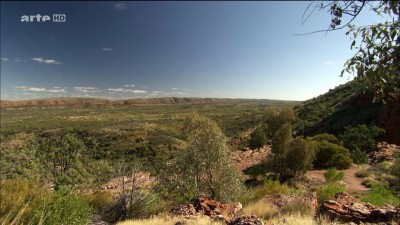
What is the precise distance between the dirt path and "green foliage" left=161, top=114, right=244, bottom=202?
6.99 m

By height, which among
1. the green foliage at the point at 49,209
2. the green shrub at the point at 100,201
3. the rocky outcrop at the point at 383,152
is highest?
the green foliage at the point at 49,209

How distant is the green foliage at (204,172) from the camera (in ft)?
42.6

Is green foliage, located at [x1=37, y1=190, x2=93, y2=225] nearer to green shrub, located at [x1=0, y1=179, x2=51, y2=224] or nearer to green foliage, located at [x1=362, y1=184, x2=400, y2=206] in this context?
green shrub, located at [x1=0, y1=179, x2=51, y2=224]

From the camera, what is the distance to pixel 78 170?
82.4 feet

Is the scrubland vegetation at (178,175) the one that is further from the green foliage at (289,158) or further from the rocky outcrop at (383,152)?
the rocky outcrop at (383,152)

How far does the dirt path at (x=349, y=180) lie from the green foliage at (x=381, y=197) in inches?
34.8

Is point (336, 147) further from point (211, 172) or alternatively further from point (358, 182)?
point (211, 172)

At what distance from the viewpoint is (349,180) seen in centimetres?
1858

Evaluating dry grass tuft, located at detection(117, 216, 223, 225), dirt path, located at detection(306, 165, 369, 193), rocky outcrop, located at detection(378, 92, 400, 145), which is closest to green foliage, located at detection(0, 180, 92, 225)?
dry grass tuft, located at detection(117, 216, 223, 225)

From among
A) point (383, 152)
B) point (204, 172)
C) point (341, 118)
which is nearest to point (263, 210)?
point (204, 172)

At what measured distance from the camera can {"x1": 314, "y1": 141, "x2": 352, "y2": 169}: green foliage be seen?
71.8 feet

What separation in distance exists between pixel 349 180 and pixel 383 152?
660 centimetres

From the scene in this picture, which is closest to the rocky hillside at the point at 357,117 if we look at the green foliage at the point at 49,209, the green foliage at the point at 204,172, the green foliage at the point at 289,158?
the green foliage at the point at 289,158

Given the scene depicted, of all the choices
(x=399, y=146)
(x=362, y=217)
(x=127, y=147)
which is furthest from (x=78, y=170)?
(x=399, y=146)
